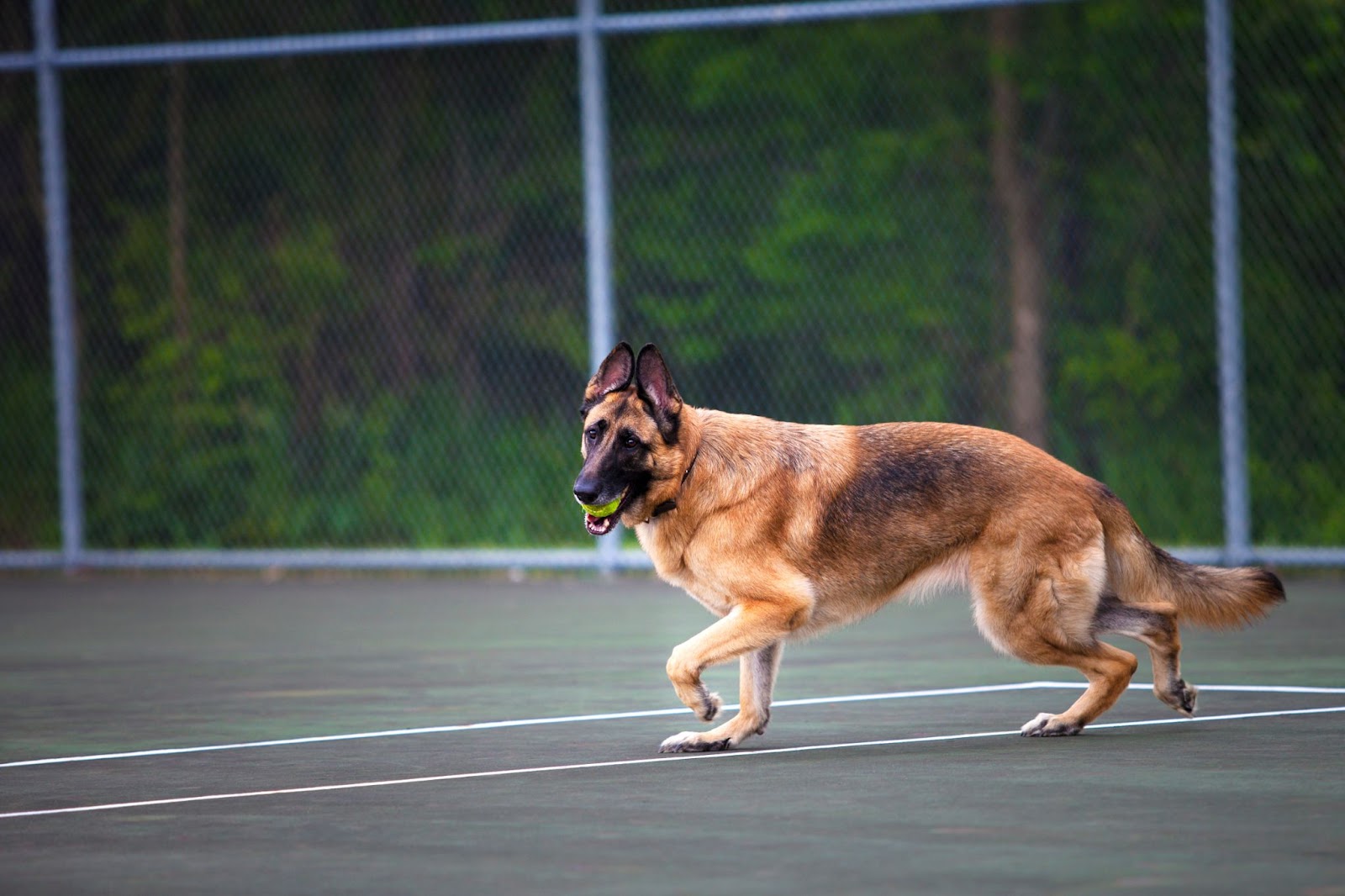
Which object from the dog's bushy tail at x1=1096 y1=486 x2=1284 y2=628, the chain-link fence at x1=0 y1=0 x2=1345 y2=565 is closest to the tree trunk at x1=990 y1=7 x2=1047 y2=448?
the chain-link fence at x1=0 y1=0 x2=1345 y2=565

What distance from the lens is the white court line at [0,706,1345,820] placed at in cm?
696

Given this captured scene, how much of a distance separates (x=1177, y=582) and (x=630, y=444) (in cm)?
204

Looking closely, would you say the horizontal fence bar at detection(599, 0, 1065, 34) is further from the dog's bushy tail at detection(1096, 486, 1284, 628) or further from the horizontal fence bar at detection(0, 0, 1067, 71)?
the dog's bushy tail at detection(1096, 486, 1284, 628)

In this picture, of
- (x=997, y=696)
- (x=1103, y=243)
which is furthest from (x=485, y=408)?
(x=997, y=696)

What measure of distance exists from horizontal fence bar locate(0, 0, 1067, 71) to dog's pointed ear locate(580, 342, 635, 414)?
7042mm

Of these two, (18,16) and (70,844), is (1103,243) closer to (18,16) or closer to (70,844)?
(18,16)

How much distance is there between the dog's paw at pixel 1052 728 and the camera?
321 inches

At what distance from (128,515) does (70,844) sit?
41.5ft

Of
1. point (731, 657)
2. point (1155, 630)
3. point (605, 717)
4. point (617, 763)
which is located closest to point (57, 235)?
point (605, 717)

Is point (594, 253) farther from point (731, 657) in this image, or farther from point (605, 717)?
point (731, 657)

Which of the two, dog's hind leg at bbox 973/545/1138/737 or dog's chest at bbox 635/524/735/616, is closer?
dog's hind leg at bbox 973/545/1138/737

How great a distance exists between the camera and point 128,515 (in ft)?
61.0

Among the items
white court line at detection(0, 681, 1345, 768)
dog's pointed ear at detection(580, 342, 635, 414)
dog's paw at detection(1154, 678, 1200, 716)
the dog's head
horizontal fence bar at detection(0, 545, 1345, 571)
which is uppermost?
dog's pointed ear at detection(580, 342, 635, 414)

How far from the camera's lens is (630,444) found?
8430mm
